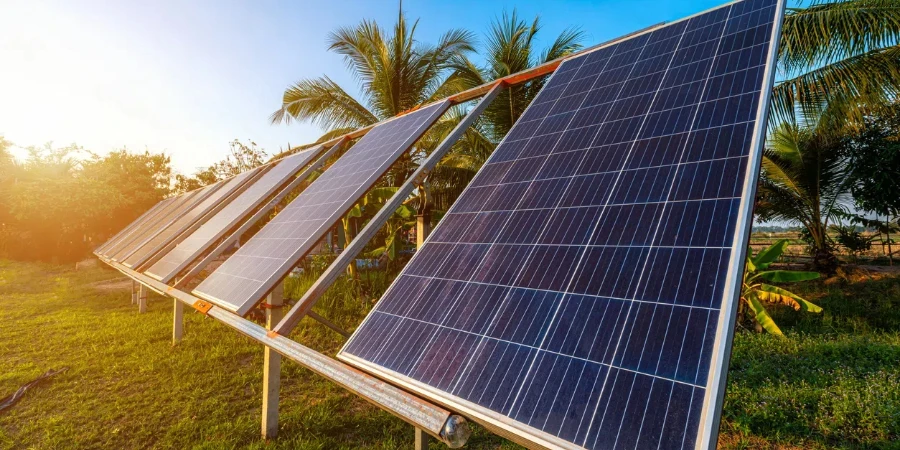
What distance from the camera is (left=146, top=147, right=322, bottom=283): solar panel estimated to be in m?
5.35

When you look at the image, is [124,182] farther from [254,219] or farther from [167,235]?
[254,219]

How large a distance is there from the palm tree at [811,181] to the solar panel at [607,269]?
11195 mm

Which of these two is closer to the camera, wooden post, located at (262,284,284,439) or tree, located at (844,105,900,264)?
wooden post, located at (262,284,284,439)

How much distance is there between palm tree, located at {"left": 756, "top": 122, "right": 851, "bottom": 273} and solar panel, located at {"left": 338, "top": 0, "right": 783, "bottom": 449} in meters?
11.2

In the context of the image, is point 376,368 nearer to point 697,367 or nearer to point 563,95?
point 697,367

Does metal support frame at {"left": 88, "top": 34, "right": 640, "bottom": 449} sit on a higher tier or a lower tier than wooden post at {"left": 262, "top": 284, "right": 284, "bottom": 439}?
higher

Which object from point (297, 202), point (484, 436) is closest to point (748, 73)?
point (484, 436)

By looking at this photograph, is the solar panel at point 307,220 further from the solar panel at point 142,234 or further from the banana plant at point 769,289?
the banana plant at point 769,289

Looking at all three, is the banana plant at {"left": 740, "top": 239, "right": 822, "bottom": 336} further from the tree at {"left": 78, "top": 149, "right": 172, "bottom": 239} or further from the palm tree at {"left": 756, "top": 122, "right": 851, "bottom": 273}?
the tree at {"left": 78, "top": 149, "right": 172, "bottom": 239}

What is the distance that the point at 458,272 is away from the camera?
281 cm

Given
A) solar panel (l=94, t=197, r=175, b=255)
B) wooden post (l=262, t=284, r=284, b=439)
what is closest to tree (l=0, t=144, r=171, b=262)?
solar panel (l=94, t=197, r=175, b=255)

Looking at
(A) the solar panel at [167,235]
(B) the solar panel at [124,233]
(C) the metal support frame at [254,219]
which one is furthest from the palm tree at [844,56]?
(B) the solar panel at [124,233]

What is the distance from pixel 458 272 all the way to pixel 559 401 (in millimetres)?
1208

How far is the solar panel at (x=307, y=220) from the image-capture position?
3711 mm
